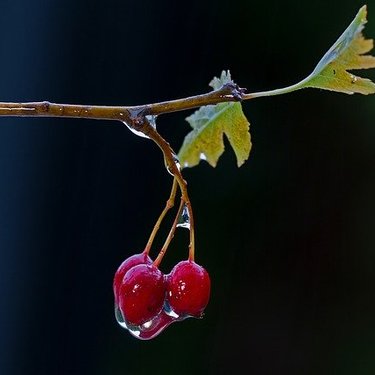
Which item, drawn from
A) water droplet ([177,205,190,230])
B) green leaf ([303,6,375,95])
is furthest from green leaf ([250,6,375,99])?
water droplet ([177,205,190,230])

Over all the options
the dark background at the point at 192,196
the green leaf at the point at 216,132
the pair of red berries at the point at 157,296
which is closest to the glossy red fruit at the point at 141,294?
the pair of red berries at the point at 157,296

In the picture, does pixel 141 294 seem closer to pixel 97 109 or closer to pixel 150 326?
pixel 150 326

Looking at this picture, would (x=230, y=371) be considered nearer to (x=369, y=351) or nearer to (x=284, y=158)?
(x=369, y=351)

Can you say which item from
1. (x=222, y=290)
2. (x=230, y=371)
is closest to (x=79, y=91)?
(x=222, y=290)

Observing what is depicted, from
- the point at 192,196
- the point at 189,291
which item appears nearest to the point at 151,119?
the point at 189,291

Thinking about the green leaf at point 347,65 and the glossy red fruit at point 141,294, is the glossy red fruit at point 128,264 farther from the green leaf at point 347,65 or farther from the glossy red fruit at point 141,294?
the green leaf at point 347,65

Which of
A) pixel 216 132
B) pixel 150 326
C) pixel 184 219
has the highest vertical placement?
pixel 216 132
